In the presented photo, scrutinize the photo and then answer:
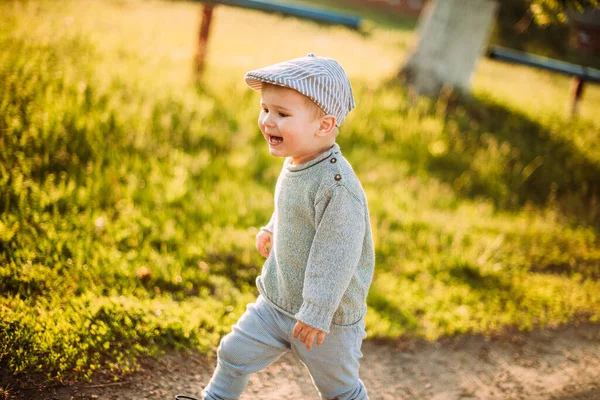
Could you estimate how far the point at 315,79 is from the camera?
2016 millimetres

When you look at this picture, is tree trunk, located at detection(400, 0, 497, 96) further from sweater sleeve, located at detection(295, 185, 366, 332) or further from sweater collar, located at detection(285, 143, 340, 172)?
sweater sleeve, located at detection(295, 185, 366, 332)

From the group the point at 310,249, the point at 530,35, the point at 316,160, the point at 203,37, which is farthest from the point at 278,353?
the point at 530,35

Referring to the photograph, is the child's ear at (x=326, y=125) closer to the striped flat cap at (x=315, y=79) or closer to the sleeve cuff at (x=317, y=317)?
the striped flat cap at (x=315, y=79)

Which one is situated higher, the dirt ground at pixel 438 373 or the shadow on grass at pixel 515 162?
the shadow on grass at pixel 515 162

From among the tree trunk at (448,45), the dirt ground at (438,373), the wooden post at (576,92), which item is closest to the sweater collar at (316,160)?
the dirt ground at (438,373)

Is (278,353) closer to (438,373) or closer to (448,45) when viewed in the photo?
(438,373)

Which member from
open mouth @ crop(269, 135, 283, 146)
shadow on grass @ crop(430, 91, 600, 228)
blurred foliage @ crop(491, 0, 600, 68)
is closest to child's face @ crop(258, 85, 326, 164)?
open mouth @ crop(269, 135, 283, 146)

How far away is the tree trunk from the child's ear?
6.00 metres

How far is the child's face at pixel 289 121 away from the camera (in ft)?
6.77

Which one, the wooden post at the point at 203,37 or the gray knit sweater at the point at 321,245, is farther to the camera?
the wooden post at the point at 203,37

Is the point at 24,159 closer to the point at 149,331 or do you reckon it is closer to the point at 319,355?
the point at 149,331

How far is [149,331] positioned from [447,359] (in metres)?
1.85

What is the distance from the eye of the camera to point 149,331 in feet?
9.67

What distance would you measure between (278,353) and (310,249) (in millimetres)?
536
